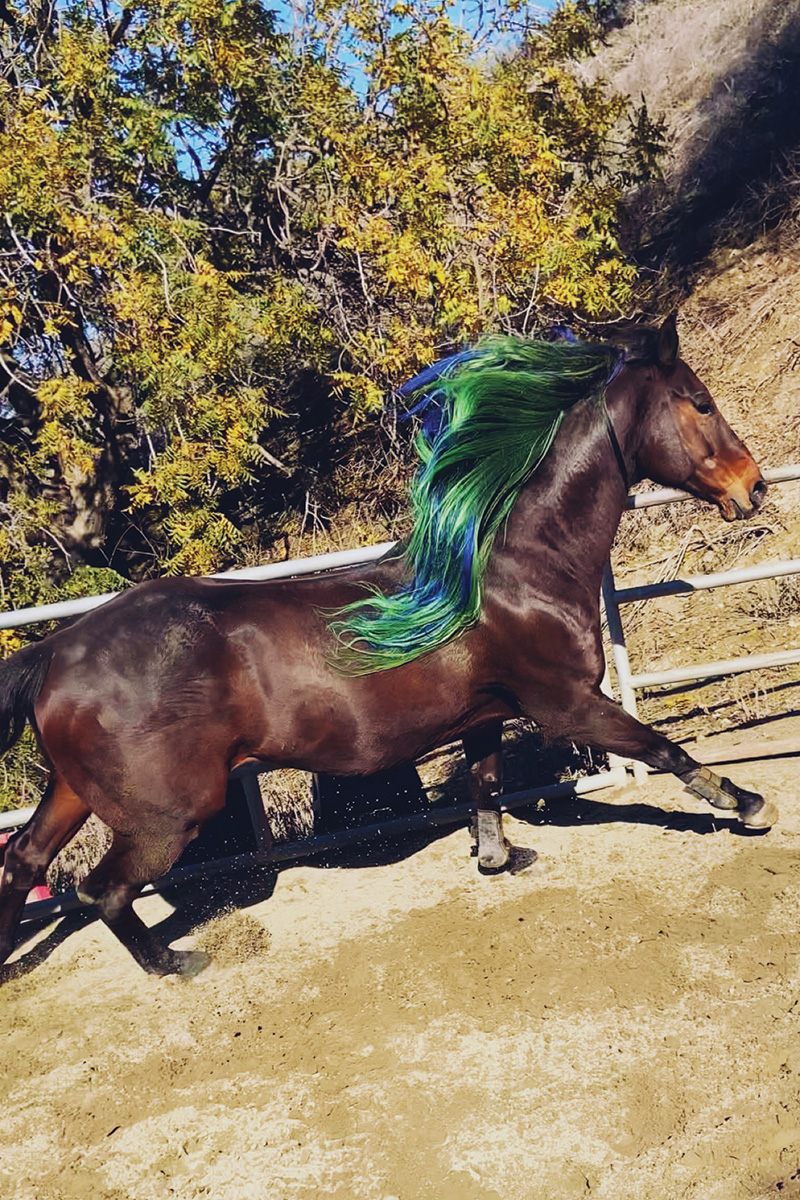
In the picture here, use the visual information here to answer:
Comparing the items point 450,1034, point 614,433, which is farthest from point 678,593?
point 450,1034

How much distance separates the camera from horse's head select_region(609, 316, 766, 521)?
388 cm

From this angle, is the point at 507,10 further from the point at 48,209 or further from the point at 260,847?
the point at 260,847

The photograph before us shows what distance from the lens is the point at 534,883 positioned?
4.11m

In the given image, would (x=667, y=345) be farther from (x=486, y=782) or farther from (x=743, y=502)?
(x=486, y=782)

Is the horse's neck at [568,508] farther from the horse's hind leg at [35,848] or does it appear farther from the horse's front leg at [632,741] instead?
the horse's hind leg at [35,848]

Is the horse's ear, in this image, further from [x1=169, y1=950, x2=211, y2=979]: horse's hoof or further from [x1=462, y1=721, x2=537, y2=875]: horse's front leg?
[x1=169, y1=950, x2=211, y2=979]: horse's hoof

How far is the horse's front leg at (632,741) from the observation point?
3947mm

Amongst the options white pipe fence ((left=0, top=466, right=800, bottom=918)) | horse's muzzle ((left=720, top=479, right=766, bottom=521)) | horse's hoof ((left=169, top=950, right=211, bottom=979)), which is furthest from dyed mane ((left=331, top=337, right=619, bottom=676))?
horse's hoof ((left=169, top=950, right=211, bottom=979))

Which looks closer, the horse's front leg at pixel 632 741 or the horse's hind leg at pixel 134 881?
the horse's hind leg at pixel 134 881

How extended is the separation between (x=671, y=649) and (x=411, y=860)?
388 cm

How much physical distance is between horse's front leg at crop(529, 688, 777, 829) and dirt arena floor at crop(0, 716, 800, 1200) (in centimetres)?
15

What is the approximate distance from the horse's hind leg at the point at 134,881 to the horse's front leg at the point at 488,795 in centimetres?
128

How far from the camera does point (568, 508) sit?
3.92 m

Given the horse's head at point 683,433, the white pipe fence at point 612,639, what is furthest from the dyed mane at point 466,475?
the white pipe fence at point 612,639
